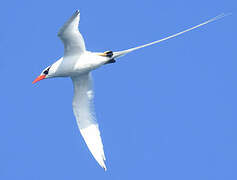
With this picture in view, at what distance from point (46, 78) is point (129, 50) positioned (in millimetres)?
3414

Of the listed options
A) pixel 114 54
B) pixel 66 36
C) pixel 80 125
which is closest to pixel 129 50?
pixel 114 54

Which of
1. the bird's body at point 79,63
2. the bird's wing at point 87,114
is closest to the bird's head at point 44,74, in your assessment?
the bird's body at point 79,63

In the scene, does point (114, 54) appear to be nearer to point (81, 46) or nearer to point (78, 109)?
point (81, 46)

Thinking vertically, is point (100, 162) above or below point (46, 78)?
below

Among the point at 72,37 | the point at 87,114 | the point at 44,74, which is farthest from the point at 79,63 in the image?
the point at 87,114

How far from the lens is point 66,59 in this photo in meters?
23.4

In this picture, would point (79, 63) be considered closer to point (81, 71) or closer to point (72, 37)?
point (81, 71)

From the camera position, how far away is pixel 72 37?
22.5 m

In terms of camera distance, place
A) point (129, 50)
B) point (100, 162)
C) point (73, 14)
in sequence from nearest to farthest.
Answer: point (73, 14) → point (129, 50) → point (100, 162)

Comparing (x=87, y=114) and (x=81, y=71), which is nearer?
(x=81, y=71)

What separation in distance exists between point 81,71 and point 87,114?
2207 millimetres

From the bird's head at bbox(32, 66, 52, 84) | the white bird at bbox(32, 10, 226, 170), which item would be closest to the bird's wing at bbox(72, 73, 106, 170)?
the white bird at bbox(32, 10, 226, 170)

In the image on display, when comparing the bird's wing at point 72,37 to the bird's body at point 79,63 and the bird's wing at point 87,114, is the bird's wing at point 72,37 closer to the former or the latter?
the bird's body at point 79,63

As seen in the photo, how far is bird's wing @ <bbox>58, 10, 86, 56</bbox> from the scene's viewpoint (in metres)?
21.8
